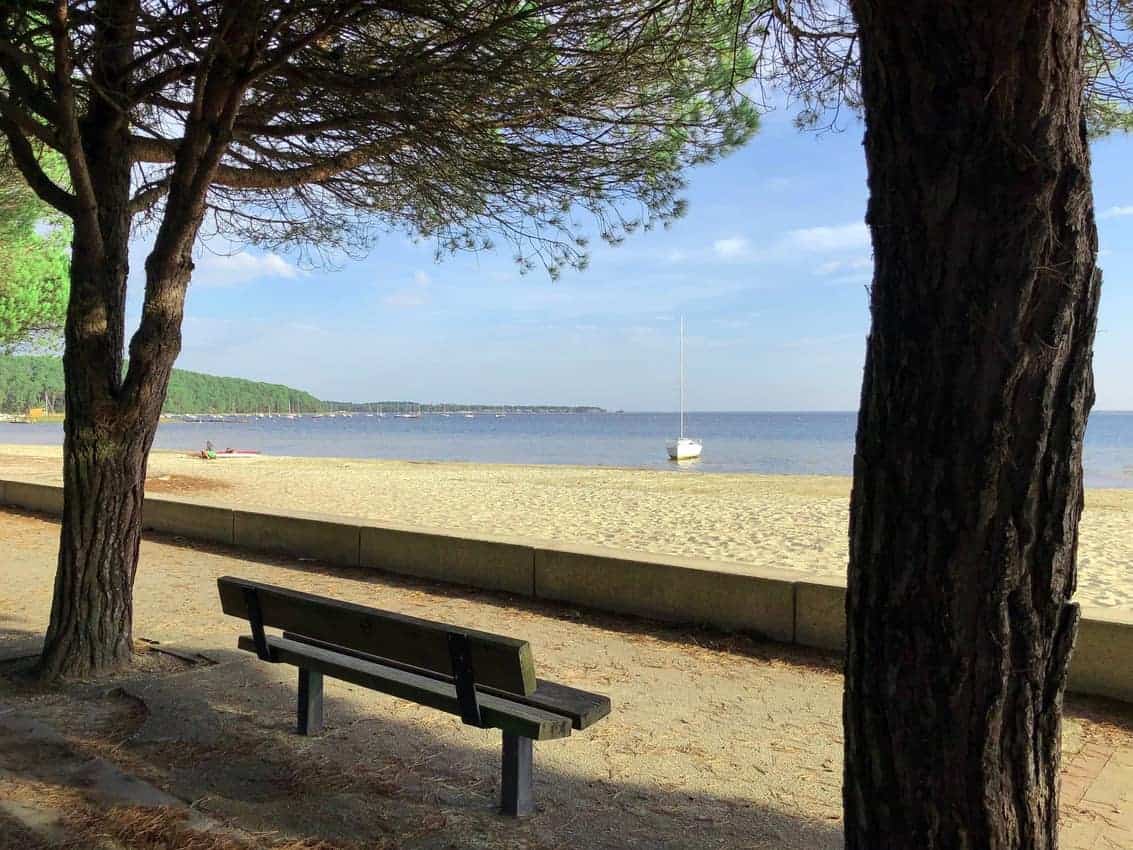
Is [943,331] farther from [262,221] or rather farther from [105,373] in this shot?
[262,221]

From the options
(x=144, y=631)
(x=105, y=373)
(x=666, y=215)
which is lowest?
(x=144, y=631)

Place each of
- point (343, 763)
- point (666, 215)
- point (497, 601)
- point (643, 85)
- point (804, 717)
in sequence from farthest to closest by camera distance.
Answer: point (497, 601) < point (666, 215) < point (643, 85) < point (804, 717) < point (343, 763)

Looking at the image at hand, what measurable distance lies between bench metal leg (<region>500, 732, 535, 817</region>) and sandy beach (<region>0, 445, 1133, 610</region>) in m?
3.19

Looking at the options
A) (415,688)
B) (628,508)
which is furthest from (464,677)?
(628,508)

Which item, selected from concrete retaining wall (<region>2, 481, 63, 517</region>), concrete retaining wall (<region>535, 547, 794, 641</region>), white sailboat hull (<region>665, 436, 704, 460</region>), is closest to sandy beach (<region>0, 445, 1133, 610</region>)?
concrete retaining wall (<region>535, 547, 794, 641</region>)

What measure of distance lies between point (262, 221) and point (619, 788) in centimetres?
508

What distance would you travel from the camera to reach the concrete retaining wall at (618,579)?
4160 mm

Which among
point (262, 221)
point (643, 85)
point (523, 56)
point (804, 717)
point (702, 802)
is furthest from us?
point (262, 221)

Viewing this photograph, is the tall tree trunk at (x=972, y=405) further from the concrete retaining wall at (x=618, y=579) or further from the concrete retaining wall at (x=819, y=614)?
the concrete retaining wall at (x=819, y=614)

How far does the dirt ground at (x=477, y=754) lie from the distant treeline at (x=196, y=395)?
301 ft

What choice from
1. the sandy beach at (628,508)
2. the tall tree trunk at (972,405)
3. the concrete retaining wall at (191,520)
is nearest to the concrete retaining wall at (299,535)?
the concrete retaining wall at (191,520)

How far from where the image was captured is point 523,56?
457 cm

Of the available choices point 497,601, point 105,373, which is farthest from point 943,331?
point 497,601

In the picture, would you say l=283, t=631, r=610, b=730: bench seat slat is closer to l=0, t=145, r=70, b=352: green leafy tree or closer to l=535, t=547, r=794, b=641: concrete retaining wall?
l=535, t=547, r=794, b=641: concrete retaining wall
